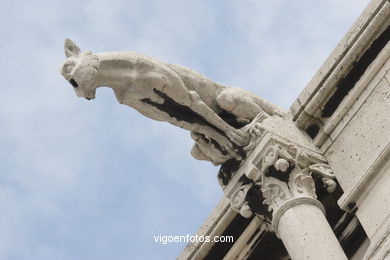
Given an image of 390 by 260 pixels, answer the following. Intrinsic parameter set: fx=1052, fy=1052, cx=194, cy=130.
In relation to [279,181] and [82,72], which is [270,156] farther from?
[82,72]

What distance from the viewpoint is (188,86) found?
29.8 ft

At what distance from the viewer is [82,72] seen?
28.0 ft

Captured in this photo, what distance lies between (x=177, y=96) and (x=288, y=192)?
1293 mm

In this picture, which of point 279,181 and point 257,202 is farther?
point 257,202

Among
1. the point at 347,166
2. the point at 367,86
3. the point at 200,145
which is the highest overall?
the point at 367,86

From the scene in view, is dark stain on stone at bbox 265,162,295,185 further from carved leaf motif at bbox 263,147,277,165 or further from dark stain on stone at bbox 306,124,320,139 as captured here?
dark stain on stone at bbox 306,124,320,139

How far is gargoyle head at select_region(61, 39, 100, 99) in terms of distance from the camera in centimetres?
852

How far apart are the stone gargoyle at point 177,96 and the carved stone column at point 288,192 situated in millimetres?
318

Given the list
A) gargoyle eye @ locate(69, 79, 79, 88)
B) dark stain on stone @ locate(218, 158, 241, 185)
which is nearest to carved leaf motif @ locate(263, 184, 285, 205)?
dark stain on stone @ locate(218, 158, 241, 185)

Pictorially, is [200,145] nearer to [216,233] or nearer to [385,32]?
[216,233]

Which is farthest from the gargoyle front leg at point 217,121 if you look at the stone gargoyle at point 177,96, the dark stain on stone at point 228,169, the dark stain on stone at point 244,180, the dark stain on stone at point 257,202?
the dark stain on stone at point 257,202

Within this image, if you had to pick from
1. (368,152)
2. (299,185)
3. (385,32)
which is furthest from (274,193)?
(385,32)

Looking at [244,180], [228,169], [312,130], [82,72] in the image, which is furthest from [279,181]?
[82,72]

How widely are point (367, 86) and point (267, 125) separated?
0.92m
